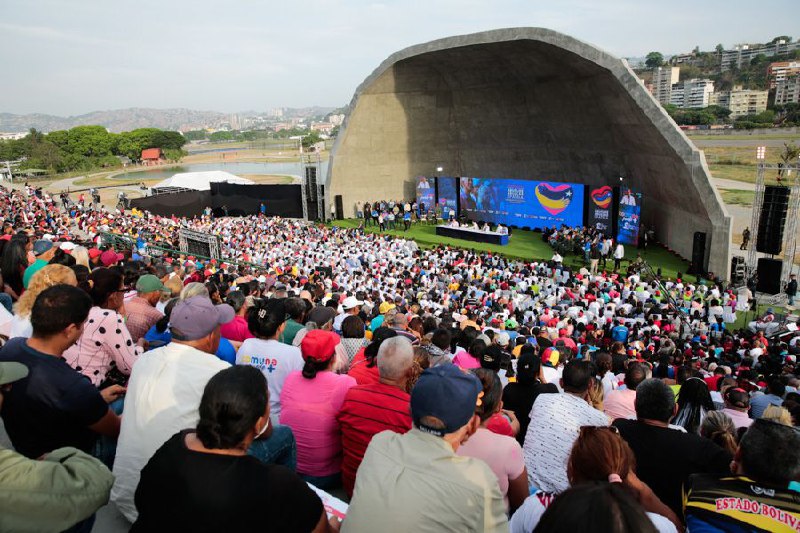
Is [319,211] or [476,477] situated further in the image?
[319,211]

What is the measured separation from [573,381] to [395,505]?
242 cm

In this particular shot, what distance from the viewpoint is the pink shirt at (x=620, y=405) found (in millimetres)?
4845

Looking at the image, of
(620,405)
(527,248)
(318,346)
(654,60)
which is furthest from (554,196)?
(654,60)

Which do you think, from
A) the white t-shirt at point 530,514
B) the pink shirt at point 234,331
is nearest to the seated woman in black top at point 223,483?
the white t-shirt at point 530,514

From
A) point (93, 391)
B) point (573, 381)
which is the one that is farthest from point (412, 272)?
point (93, 391)

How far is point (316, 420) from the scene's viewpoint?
3.54 metres

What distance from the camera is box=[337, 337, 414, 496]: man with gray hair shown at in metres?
3.32

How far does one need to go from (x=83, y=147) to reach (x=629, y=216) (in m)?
101

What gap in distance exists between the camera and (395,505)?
2121 millimetres

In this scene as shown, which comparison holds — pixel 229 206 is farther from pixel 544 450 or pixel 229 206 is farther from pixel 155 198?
pixel 544 450

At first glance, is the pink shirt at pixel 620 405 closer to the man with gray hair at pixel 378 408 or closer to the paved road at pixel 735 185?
the man with gray hair at pixel 378 408

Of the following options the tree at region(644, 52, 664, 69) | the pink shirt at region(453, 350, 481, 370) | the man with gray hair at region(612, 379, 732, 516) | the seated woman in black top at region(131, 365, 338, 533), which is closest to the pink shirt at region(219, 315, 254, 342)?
the pink shirt at region(453, 350, 481, 370)

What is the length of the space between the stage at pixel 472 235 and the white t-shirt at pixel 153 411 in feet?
78.2

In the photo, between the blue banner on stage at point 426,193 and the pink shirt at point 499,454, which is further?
the blue banner on stage at point 426,193
